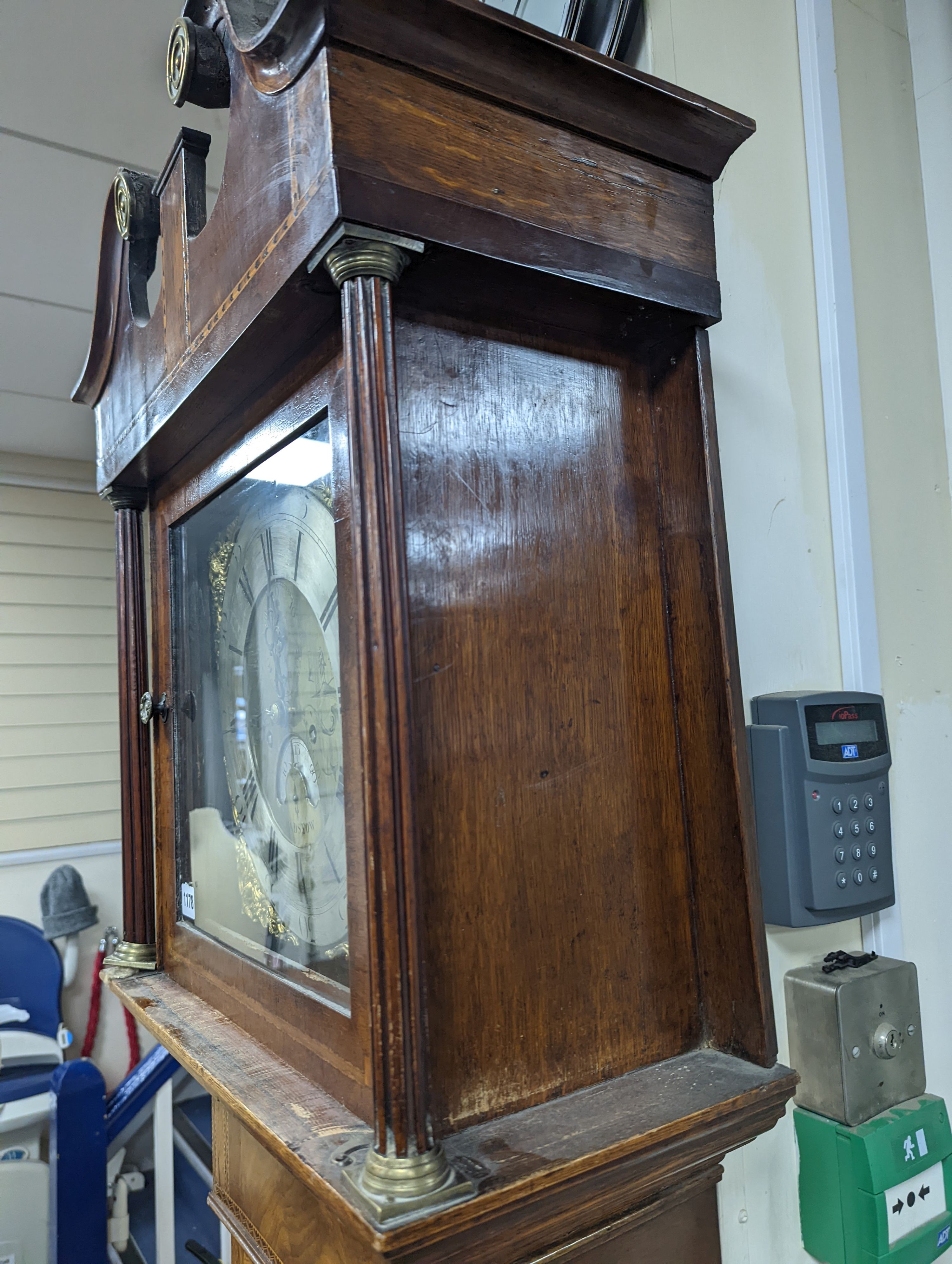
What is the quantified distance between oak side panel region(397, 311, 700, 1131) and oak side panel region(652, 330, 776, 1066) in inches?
0.7

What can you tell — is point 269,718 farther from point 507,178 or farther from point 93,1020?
point 93,1020

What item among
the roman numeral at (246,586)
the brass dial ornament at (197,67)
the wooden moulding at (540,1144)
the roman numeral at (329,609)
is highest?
the brass dial ornament at (197,67)

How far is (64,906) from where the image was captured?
3371 millimetres

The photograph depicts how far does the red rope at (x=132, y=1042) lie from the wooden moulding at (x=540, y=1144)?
10.2 ft

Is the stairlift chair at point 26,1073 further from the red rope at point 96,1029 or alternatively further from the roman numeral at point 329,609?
the roman numeral at point 329,609

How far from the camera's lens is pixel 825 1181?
35.8 inches

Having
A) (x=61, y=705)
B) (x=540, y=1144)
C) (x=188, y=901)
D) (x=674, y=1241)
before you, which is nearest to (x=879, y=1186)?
(x=674, y=1241)

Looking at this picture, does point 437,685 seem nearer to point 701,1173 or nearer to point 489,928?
point 489,928

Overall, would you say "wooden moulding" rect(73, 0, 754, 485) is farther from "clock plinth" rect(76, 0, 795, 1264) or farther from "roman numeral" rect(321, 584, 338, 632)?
"roman numeral" rect(321, 584, 338, 632)

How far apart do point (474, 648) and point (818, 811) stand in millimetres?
439

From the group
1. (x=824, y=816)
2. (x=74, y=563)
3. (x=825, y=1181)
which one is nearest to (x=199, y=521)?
(x=824, y=816)

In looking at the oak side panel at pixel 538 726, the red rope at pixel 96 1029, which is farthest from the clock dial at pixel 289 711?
the red rope at pixel 96 1029

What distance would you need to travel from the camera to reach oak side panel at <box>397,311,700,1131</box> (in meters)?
0.65

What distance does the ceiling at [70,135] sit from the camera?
160cm
